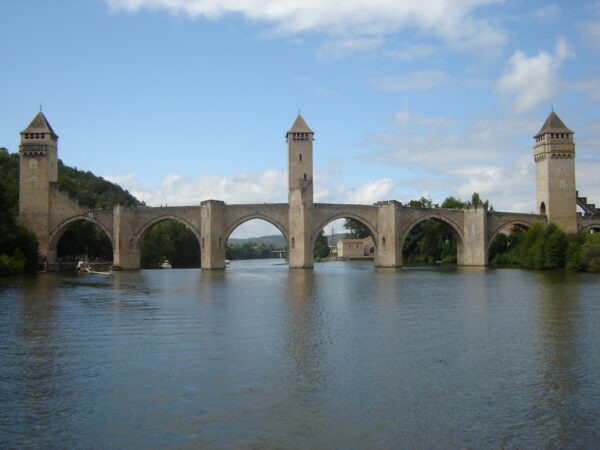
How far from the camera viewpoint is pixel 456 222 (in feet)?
151

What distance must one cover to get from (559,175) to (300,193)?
20805 millimetres

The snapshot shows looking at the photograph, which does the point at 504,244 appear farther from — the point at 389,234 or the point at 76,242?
the point at 76,242

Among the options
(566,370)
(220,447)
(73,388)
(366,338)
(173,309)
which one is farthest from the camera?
(173,309)

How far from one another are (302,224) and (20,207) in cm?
2097

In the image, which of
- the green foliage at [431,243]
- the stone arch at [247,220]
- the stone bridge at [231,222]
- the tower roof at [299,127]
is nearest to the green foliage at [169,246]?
the stone bridge at [231,222]

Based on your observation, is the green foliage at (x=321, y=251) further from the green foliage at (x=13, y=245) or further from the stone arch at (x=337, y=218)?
the green foliage at (x=13, y=245)

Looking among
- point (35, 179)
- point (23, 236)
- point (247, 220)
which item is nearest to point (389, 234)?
point (247, 220)

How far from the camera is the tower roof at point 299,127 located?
144 ft

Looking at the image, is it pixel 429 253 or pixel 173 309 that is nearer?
pixel 173 309

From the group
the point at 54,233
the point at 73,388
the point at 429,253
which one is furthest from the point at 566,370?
the point at 429,253

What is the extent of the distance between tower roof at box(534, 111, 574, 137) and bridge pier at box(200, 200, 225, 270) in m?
25.8

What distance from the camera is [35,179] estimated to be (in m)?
44.2

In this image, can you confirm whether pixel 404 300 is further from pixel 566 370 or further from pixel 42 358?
pixel 42 358

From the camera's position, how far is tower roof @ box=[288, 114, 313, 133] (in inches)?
1732
